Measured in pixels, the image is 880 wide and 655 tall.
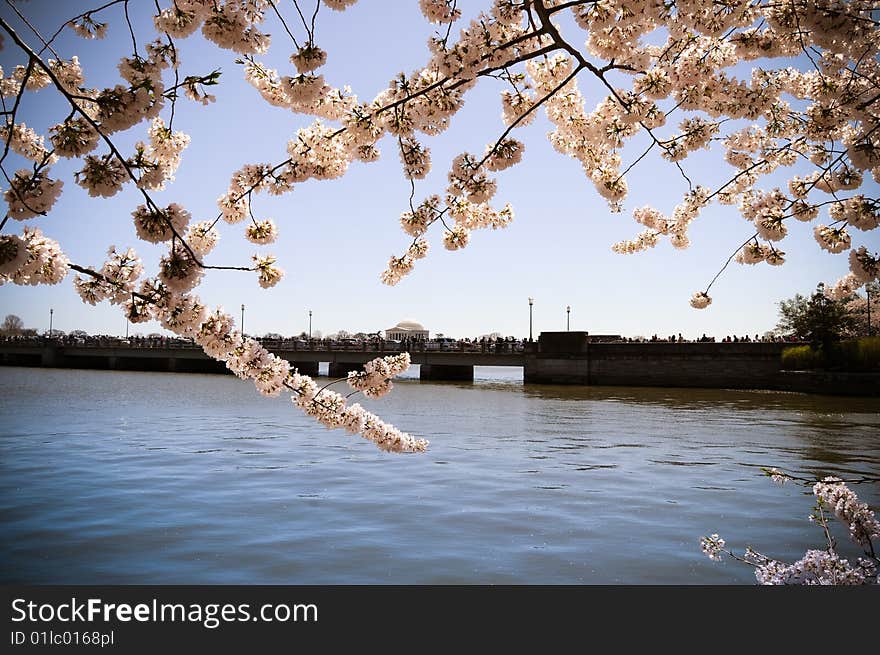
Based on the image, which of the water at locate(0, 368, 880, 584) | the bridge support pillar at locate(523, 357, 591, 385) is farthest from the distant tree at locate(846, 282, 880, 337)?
the water at locate(0, 368, 880, 584)

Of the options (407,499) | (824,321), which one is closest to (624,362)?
(824,321)

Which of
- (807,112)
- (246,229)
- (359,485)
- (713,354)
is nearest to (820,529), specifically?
(807,112)

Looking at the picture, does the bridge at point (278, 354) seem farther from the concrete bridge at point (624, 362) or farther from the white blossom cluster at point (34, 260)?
the white blossom cluster at point (34, 260)

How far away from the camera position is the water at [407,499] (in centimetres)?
839

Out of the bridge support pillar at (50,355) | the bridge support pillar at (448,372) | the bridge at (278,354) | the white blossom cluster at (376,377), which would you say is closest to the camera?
the white blossom cluster at (376,377)

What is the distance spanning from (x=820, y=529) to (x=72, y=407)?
29.9 metres

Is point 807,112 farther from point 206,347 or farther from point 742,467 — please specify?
point 742,467

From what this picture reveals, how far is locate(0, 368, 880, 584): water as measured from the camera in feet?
27.5

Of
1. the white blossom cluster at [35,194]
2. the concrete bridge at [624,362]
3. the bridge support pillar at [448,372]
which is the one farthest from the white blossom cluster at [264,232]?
the bridge support pillar at [448,372]

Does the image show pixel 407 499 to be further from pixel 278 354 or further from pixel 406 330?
pixel 406 330

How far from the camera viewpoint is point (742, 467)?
16.3m

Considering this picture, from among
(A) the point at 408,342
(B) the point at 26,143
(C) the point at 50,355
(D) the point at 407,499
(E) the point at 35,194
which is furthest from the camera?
(C) the point at 50,355

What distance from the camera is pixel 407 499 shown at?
40.4 feet

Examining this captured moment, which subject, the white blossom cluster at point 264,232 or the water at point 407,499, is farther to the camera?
the water at point 407,499
